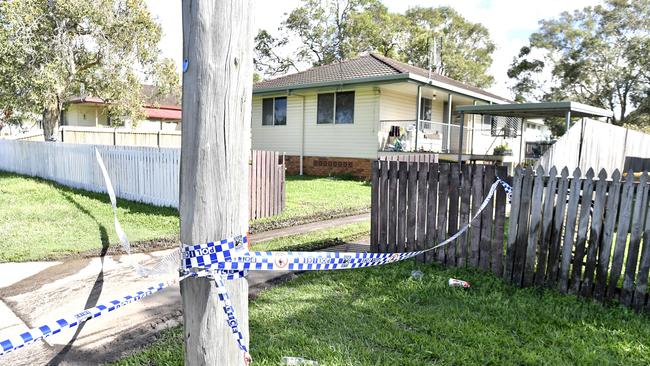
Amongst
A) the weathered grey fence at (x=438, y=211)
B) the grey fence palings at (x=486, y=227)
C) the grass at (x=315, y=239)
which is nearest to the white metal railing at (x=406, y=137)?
the grass at (x=315, y=239)

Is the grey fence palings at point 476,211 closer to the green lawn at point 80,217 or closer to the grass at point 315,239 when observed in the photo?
the grass at point 315,239

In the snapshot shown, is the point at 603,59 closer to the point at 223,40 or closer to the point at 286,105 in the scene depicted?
the point at 286,105

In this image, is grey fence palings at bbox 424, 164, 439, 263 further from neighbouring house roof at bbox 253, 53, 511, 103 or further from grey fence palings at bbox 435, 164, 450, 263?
neighbouring house roof at bbox 253, 53, 511, 103

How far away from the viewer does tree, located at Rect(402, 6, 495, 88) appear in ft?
129

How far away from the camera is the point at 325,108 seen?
18.7 m

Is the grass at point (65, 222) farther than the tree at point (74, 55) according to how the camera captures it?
No

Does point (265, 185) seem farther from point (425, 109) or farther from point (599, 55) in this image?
point (599, 55)

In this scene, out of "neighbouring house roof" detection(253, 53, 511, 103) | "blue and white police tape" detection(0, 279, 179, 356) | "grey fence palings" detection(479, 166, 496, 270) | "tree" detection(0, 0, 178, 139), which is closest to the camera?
"blue and white police tape" detection(0, 279, 179, 356)

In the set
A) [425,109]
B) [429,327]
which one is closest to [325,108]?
[425,109]

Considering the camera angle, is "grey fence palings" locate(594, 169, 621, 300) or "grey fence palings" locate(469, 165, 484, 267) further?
"grey fence palings" locate(469, 165, 484, 267)

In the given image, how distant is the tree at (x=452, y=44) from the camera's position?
39.2 m

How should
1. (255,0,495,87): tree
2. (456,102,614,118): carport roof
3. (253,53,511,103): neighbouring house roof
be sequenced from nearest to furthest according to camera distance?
(456,102,614,118): carport roof, (253,53,511,103): neighbouring house roof, (255,0,495,87): tree

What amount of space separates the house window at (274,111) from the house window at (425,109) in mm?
6369

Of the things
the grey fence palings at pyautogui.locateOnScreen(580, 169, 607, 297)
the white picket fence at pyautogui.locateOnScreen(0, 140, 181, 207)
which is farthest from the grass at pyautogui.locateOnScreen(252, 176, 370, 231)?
the grey fence palings at pyautogui.locateOnScreen(580, 169, 607, 297)
